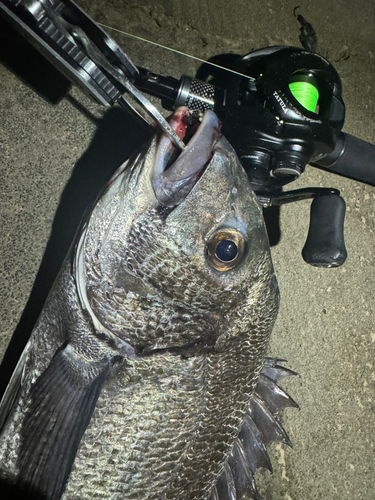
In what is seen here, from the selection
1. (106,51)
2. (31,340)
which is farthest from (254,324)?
(106,51)

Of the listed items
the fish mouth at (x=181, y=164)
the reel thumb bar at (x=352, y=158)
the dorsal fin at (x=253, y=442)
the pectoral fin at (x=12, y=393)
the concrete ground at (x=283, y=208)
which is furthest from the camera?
the reel thumb bar at (x=352, y=158)

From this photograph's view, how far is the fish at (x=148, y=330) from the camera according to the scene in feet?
3.54

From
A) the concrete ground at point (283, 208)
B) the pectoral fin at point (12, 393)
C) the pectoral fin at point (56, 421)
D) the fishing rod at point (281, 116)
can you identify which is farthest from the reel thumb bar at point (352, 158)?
the pectoral fin at point (12, 393)

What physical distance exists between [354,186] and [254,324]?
61.9 inches

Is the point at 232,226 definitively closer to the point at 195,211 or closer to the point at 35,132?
the point at 195,211

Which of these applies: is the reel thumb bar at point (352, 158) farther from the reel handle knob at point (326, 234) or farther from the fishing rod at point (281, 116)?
the reel handle knob at point (326, 234)

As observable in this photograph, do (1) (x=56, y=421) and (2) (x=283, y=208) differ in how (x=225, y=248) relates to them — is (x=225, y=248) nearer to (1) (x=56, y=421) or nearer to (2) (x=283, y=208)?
(1) (x=56, y=421)

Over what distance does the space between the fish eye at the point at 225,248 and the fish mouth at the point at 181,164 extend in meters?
0.17

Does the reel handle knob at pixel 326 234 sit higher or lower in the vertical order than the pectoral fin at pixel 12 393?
lower

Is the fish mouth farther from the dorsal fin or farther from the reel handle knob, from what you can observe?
the dorsal fin

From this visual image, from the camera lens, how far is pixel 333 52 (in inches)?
93.7

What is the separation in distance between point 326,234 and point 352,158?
1.76 ft

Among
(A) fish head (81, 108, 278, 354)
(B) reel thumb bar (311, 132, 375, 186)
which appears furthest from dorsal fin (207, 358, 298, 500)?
(B) reel thumb bar (311, 132, 375, 186)

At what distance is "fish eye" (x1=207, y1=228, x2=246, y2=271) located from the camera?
1112 mm
